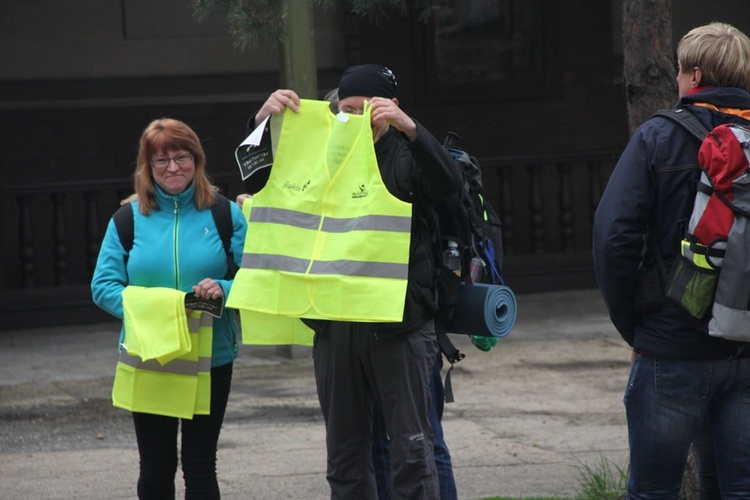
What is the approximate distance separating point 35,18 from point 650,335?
8.54m

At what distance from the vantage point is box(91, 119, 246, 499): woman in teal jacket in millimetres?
4547

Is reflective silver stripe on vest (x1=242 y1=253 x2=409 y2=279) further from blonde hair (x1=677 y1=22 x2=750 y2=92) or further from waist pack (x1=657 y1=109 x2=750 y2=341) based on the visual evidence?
blonde hair (x1=677 y1=22 x2=750 y2=92)

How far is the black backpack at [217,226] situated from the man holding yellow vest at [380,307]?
441 millimetres

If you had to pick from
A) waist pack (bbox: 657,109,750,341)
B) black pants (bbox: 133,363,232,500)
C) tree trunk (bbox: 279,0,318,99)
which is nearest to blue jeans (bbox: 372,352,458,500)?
black pants (bbox: 133,363,232,500)

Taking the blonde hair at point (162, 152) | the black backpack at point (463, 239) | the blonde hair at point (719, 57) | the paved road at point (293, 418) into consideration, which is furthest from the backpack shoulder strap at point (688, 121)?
the paved road at point (293, 418)

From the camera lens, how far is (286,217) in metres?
4.18

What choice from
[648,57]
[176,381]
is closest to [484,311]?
[176,381]

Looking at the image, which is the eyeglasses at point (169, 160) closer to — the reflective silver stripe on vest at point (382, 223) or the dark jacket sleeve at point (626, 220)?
the reflective silver stripe on vest at point (382, 223)

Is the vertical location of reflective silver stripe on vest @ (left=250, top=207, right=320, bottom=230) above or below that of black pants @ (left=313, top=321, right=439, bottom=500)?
above

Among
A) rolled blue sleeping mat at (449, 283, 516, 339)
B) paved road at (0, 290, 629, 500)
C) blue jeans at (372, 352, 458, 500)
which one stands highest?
rolled blue sleeping mat at (449, 283, 516, 339)

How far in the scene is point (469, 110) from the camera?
1219 centimetres

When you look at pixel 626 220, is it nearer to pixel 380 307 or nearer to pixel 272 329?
pixel 380 307

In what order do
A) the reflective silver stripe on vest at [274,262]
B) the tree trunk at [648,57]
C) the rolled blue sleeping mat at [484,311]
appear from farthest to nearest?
the tree trunk at [648,57] → the rolled blue sleeping mat at [484,311] → the reflective silver stripe on vest at [274,262]

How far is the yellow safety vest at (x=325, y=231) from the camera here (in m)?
3.98
